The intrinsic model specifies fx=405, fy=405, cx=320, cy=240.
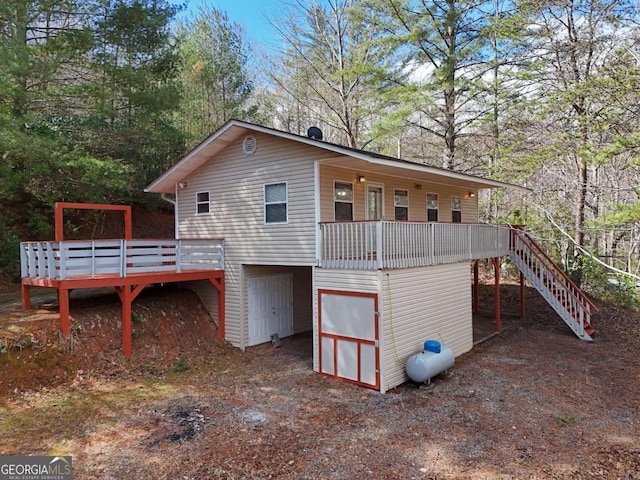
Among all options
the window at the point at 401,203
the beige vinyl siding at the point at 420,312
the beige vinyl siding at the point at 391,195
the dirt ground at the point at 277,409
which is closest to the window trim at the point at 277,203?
the beige vinyl siding at the point at 391,195

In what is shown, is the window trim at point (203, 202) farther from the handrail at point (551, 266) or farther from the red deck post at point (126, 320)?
the handrail at point (551, 266)

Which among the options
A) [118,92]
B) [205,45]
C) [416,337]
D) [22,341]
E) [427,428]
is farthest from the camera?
[205,45]

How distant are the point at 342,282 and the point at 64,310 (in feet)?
19.2

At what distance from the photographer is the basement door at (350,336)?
8453 millimetres

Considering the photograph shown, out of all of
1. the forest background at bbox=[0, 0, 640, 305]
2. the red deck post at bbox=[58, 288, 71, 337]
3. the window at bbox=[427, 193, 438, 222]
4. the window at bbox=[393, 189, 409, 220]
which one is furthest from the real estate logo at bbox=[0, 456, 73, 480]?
the window at bbox=[427, 193, 438, 222]

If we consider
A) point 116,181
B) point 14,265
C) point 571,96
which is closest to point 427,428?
point 571,96

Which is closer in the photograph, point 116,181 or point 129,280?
point 129,280

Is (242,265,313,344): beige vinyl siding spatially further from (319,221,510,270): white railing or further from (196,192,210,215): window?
(319,221,510,270): white railing

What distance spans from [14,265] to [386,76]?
53.2 ft

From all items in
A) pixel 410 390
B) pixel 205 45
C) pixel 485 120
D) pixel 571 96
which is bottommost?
pixel 410 390

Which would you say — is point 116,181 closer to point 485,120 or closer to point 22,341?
point 22,341

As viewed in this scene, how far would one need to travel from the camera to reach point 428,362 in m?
8.51

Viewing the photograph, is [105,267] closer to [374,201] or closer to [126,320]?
[126,320]

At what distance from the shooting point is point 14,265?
13836 mm
